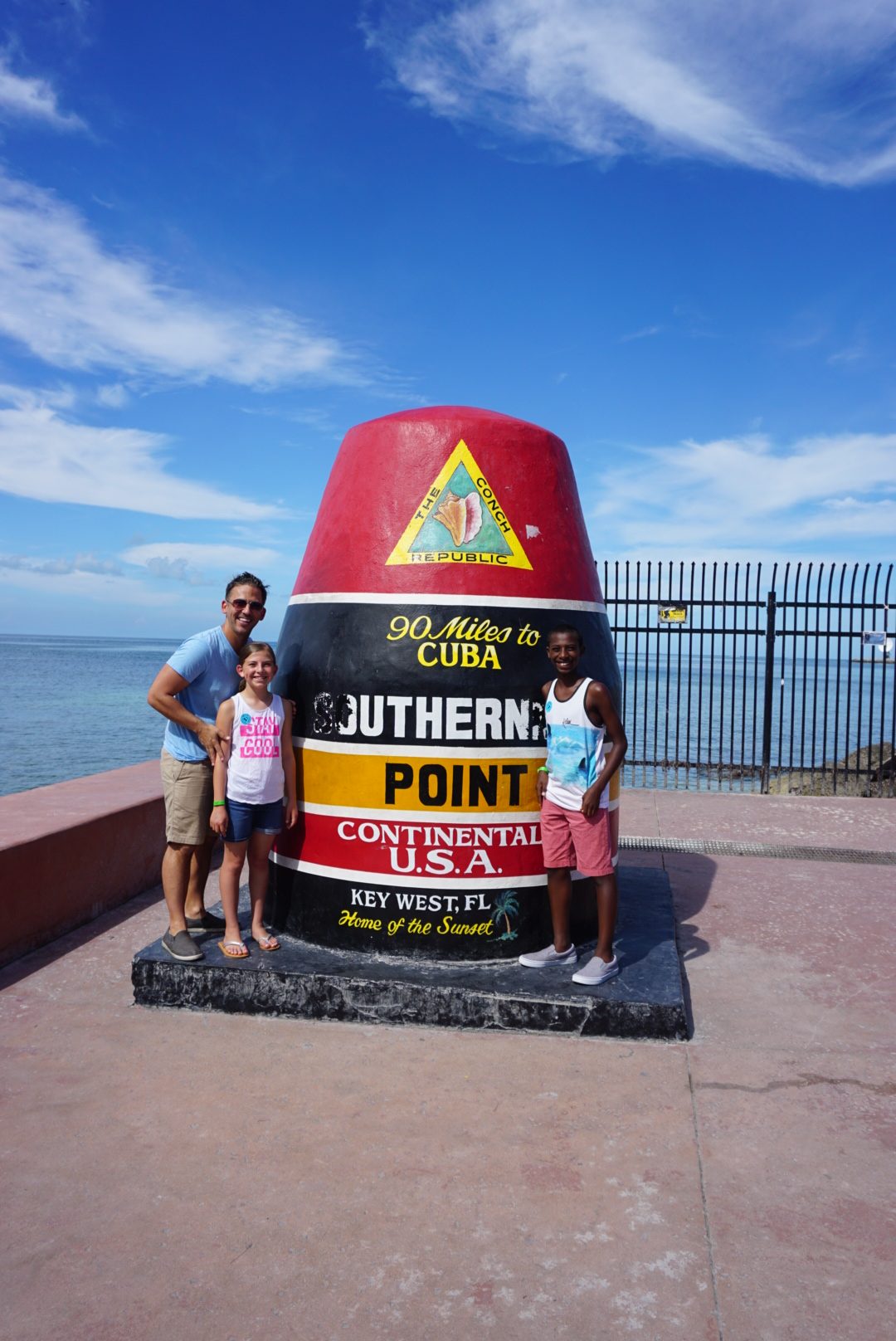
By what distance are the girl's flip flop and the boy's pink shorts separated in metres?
1.54

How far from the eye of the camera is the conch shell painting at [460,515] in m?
4.94

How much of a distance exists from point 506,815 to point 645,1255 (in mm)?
2187

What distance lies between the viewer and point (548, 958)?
474 centimetres

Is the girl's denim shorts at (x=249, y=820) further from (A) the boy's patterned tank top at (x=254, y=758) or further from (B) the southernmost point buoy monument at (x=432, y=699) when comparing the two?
(B) the southernmost point buoy monument at (x=432, y=699)

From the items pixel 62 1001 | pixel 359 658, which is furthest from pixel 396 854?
pixel 62 1001

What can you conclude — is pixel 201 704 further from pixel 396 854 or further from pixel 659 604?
pixel 659 604

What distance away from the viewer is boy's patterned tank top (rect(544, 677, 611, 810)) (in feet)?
15.1

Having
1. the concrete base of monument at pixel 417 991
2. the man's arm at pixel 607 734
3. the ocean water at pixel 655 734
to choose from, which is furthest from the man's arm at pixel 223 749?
the ocean water at pixel 655 734

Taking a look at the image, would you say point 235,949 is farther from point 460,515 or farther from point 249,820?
point 460,515

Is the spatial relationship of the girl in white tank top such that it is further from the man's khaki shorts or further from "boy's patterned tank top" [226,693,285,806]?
the man's khaki shorts

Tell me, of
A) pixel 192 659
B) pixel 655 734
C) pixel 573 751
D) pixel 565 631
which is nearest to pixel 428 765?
pixel 573 751

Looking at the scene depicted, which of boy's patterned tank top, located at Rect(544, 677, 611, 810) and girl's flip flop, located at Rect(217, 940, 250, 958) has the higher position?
boy's patterned tank top, located at Rect(544, 677, 611, 810)

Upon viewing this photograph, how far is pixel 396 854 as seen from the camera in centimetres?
476

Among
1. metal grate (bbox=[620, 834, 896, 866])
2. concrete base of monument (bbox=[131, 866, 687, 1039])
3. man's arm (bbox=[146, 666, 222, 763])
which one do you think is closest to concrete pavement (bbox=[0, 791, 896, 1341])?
concrete base of monument (bbox=[131, 866, 687, 1039])
